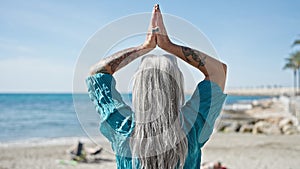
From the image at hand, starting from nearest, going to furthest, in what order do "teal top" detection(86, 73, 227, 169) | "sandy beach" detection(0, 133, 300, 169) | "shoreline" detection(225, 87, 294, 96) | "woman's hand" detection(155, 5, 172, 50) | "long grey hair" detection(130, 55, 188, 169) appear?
"long grey hair" detection(130, 55, 188, 169)
"teal top" detection(86, 73, 227, 169)
"woman's hand" detection(155, 5, 172, 50)
"sandy beach" detection(0, 133, 300, 169)
"shoreline" detection(225, 87, 294, 96)

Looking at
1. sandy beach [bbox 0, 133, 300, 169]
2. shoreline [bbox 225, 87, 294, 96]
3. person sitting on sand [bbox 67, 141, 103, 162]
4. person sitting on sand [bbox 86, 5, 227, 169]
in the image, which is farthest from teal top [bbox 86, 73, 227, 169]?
shoreline [bbox 225, 87, 294, 96]

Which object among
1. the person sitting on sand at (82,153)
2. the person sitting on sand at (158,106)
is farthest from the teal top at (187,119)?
the person sitting on sand at (82,153)

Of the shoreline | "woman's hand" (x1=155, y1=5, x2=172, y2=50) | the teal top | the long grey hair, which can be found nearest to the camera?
the long grey hair

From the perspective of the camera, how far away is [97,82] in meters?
1.87

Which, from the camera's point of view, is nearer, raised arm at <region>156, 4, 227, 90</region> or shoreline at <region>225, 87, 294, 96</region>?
raised arm at <region>156, 4, 227, 90</region>

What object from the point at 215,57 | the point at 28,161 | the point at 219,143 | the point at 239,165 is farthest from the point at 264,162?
the point at 215,57

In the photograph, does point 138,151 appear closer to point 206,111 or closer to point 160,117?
point 160,117

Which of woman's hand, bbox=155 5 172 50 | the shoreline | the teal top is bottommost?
the shoreline

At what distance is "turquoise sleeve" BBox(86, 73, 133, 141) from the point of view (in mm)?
1702

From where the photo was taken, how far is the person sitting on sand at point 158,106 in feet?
5.09

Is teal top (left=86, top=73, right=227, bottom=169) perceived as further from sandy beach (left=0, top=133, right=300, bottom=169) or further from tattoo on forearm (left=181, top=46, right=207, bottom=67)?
sandy beach (left=0, top=133, right=300, bottom=169)

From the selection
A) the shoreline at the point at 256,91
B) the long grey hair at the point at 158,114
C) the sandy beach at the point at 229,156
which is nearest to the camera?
the long grey hair at the point at 158,114

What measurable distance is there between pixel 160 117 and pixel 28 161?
34.7 ft

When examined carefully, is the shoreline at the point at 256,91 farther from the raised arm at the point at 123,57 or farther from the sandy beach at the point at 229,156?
the raised arm at the point at 123,57
